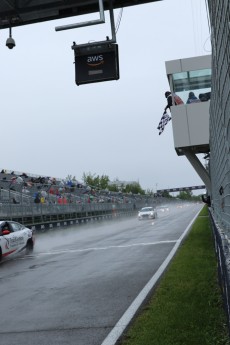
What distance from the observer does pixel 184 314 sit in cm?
575

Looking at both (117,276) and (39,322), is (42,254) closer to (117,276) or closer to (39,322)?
(117,276)

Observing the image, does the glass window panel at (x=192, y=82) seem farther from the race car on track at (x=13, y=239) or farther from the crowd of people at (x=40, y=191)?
the crowd of people at (x=40, y=191)

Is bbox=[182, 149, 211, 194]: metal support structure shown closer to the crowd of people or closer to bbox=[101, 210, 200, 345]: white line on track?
the crowd of people

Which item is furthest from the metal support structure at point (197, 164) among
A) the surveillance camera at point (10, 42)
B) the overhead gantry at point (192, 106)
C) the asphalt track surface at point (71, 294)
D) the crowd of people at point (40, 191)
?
the surveillance camera at point (10, 42)

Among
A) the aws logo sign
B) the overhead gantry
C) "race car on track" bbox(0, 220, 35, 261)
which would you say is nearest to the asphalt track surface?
"race car on track" bbox(0, 220, 35, 261)

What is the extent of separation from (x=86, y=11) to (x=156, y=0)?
162cm

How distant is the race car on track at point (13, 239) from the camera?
46.0 feet

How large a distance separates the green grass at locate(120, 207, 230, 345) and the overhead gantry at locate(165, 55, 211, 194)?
539 inches

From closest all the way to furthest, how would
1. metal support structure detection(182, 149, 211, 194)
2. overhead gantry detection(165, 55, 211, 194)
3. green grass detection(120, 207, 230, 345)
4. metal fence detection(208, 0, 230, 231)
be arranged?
metal fence detection(208, 0, 230, 231)
green grass detection(120, 207, 230, 345)
overhead gantry detection(165, 55, 211, 194)
metal support structure detection(182, 149, 211, 194)

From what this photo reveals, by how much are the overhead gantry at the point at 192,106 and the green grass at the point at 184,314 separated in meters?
13.7

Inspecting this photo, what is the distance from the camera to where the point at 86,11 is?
33.9ft

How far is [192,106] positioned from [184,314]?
17946mm

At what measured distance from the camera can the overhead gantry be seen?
874 inches

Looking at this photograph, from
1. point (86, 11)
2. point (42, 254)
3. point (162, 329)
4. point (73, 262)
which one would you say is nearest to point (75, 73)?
point (86, 11)
